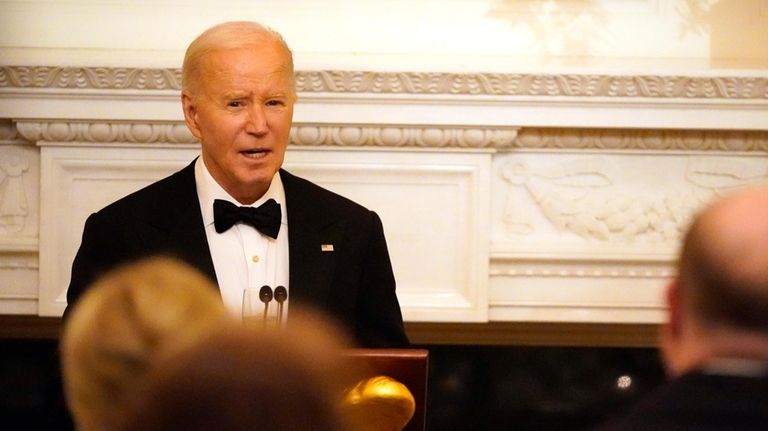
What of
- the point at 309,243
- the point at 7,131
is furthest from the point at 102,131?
the point at 309,243

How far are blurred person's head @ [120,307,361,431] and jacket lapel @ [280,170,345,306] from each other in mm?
1883

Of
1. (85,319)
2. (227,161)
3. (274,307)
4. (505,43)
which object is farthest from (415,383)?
(505,43)

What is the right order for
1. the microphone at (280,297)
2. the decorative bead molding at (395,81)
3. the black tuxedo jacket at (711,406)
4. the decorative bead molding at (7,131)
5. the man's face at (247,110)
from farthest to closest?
the decorative bead molding at (7,131) < the decorative bead molding at (395,81) < the man's face at (247,110) < the microphone at (280,297) < the black tuxedo jacket at (711,406)

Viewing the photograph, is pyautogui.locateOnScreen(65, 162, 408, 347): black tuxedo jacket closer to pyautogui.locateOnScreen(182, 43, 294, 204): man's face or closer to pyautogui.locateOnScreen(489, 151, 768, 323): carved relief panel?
pyautogui.locateOnScreen(182, 43, 294, 204): man's face

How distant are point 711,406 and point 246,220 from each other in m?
1.85

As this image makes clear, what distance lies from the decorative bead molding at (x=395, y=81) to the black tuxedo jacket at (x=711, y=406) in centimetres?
238

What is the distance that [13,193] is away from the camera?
378 centimetres

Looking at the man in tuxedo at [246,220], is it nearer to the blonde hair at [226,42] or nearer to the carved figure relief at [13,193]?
the blonde hair at [226,42]

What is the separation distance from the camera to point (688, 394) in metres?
1.34

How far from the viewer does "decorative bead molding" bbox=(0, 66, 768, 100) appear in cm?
367

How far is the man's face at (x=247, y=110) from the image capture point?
2.99 m

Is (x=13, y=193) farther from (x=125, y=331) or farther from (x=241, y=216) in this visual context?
(x=125, y=331)

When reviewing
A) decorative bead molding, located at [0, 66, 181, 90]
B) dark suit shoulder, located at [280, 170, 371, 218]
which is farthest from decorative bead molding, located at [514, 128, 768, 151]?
decorative bead molding, located at [0, 66, 181, 90]

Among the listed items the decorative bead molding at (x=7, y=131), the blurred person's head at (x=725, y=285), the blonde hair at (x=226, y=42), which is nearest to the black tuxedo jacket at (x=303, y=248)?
the blonde hair at (x=226, y=42)
